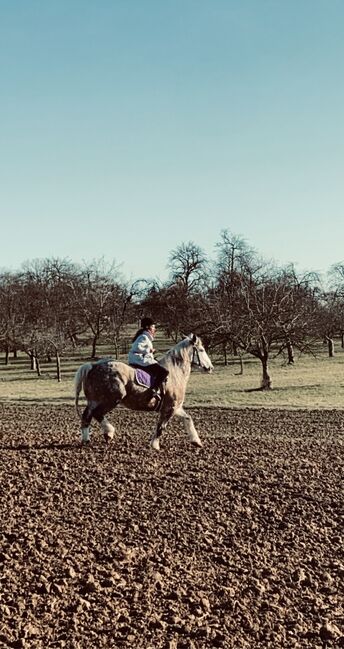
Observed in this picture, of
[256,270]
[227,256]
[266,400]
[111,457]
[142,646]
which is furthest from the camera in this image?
[227,256]

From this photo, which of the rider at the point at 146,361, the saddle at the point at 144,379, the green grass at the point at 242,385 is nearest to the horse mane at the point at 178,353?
the rider at the point at 146,361

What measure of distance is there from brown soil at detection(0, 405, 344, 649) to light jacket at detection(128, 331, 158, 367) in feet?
5.42

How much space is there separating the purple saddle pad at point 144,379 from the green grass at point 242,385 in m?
12.5

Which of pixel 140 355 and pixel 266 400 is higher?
pixel 140 355

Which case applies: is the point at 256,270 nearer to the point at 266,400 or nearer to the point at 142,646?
the point at 266,400

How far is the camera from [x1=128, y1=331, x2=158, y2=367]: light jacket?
12664mm

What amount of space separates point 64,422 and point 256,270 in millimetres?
28790

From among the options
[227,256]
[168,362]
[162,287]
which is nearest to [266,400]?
[168,362]

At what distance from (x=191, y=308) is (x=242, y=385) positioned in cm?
1541

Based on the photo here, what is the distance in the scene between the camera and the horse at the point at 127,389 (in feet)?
40.5

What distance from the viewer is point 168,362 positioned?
13.1 metres

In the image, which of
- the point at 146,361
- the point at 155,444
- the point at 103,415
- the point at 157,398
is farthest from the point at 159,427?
the point at 146,361

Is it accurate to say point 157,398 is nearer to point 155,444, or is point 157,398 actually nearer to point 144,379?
point 144,379

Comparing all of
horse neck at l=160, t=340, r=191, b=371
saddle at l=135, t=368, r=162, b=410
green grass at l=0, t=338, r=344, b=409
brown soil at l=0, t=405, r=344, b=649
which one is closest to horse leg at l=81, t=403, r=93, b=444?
brown soil at l=0, t=405, r=344, b=649
